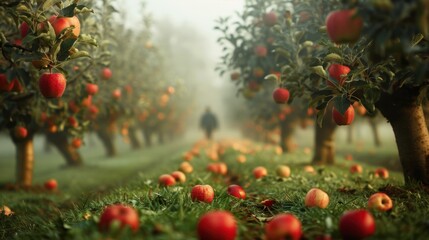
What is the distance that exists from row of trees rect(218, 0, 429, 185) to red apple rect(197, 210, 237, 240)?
177 cm

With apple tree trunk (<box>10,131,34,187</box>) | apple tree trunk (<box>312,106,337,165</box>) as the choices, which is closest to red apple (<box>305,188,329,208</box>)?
apple tree trunk (<box>312,106,337,165</box>)

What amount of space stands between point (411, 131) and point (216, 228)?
3735 millimetres

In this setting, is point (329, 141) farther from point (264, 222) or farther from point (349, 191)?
point (264, 222)

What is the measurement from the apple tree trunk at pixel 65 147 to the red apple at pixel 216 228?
1312 centimetres

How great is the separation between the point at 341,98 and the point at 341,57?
51 centimetres

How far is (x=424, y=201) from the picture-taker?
4.18 meters

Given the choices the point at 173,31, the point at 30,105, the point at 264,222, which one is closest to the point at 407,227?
the point at 264,222

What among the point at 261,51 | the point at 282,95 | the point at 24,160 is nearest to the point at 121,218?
the point at 282,95

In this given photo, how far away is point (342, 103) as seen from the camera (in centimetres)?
404

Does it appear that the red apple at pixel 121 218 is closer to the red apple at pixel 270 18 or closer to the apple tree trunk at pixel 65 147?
the red apple at pixel 270 18

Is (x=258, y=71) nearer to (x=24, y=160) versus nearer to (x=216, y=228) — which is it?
(x=216, y=228)

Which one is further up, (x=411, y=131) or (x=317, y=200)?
(x=411, y=131)

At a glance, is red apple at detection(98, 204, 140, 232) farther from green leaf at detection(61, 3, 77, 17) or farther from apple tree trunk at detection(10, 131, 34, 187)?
apple tree trunk at detection(10, 131, 34, 187)

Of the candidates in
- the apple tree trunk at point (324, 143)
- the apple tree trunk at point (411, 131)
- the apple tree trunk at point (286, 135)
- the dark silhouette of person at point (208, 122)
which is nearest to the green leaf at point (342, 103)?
the apple tree trunk at point (411, 131)
